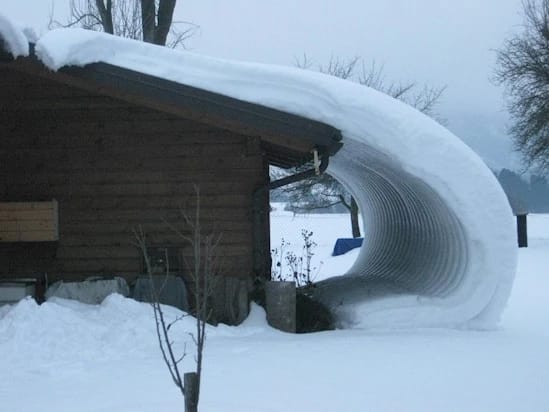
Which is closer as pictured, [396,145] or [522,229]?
[396,145]

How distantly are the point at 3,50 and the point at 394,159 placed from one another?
14.7ft

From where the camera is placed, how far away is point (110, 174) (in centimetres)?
938

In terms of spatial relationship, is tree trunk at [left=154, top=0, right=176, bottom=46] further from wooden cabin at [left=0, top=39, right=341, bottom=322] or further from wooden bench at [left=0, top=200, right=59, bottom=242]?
wooden bench at [left=0, top=200, right=59, bottom=242]

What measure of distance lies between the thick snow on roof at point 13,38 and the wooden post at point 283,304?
153 inches

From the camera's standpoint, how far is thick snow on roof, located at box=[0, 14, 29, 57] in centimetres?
729

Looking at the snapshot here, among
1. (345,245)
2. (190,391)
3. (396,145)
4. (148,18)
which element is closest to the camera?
(190,391)

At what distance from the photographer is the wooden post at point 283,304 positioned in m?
8.65

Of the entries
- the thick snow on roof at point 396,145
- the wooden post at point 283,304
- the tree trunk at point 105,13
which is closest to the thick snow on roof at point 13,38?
the thick snow on roof at point 396,145

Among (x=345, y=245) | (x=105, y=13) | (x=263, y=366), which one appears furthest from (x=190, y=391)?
(x=345, y=245)

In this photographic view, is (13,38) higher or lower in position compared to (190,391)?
higher

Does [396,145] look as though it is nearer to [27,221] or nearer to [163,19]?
[27,221]

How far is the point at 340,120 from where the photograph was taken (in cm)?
818

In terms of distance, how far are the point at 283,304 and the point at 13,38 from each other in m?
4.29

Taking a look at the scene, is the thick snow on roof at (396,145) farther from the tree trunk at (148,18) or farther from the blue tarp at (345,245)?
the blue tarp at (345,245)
